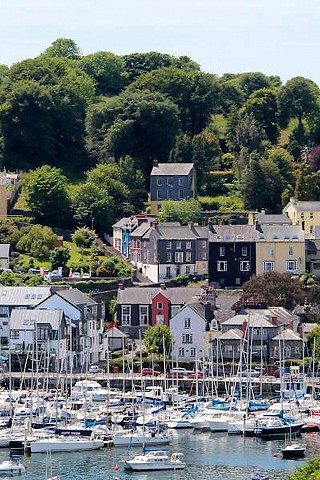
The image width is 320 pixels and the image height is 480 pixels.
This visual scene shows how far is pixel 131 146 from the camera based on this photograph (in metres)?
94.9

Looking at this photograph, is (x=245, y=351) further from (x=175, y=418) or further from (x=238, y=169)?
(x=238, y=169)

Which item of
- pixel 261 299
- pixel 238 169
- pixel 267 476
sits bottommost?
pixel 267 476

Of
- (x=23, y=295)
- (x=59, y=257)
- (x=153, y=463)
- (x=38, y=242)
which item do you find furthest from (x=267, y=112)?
(x=153, y=463)

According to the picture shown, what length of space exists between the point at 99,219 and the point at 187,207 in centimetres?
386

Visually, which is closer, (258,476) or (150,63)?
(258,476)

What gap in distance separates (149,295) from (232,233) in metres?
6.62

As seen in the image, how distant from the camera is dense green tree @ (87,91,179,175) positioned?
9475 cm

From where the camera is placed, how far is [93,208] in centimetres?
8806

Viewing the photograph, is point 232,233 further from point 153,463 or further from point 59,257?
point 153,463

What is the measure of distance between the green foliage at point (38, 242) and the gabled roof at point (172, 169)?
29.5ft

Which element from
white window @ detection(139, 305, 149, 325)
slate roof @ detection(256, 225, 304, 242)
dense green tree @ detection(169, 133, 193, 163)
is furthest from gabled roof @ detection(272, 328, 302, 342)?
dense green tree @ detection(169, 133, 193, 163)

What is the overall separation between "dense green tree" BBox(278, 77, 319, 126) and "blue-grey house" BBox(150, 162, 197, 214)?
10349mm

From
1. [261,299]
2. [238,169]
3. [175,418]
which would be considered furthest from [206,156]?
[175,418]

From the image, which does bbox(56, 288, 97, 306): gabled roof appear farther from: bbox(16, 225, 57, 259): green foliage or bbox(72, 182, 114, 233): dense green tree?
bbox(72, 182, 114, 233): dense green tree
